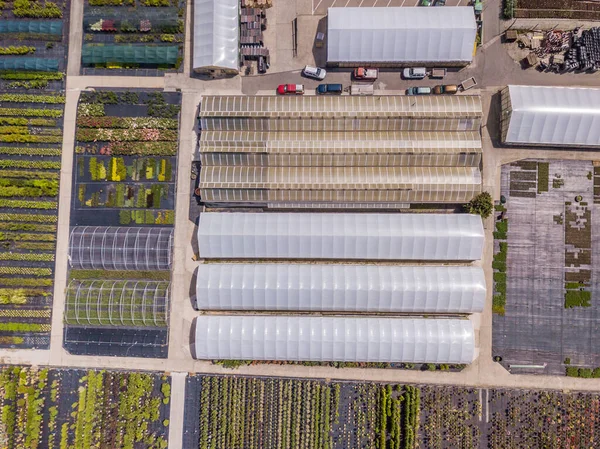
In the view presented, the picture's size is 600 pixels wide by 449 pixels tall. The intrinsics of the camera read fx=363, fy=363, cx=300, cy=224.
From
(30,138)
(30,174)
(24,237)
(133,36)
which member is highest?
(133,36)

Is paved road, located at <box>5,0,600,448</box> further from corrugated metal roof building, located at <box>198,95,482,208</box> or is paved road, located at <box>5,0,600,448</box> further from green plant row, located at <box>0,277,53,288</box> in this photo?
corrugated metal roof building, located at <box>198,95,482,208</box>

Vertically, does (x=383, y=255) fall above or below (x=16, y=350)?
above

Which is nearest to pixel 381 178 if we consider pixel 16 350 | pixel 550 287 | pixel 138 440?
pixel 550 287

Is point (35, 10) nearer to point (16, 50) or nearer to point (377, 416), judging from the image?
point (16, 50)

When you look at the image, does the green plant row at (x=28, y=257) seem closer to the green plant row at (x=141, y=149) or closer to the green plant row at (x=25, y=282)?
the green plant row at (x=25, y=282)

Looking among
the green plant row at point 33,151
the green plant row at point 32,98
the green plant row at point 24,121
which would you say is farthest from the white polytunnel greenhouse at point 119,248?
the green plant row at point 32,98

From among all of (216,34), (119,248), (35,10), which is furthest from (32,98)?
(216,34)

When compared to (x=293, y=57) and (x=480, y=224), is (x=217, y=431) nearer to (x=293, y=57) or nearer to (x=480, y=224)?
(x=480, y=224)
